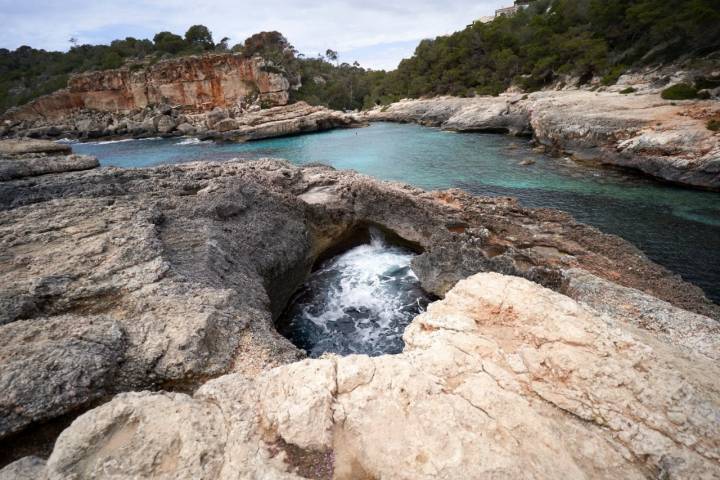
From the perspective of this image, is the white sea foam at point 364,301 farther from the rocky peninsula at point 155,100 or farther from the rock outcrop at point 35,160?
the rocky peninsula at point 155,100

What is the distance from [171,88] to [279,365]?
80523 mm

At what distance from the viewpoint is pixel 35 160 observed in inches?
482

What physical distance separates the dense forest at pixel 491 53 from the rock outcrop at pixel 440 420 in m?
38.2

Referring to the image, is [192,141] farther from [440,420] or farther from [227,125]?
[440,420]

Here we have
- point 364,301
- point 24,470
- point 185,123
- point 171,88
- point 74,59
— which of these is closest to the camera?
point 24,470

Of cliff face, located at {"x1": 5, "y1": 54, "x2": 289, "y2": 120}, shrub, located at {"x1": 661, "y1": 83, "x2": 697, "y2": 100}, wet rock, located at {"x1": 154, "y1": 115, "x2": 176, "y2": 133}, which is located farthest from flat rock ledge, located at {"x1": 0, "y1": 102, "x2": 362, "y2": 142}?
shrub, located at {"x1": 661, "y1": 83, "x2": 697, "y2": 100}

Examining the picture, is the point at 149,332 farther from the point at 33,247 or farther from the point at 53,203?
the point at 53,203

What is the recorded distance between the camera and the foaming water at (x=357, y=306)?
9245 millimetres

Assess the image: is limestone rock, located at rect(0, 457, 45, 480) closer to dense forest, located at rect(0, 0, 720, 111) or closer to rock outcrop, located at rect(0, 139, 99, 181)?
rock outcrop, located at rect(0, 139, 99, 181)

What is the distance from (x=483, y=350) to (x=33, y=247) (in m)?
9.00

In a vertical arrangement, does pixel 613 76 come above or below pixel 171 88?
below

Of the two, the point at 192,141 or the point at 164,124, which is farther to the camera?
the point at 164,124

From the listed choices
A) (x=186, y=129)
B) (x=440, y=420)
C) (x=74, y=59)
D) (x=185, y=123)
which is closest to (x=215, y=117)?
(x=186, y=129)

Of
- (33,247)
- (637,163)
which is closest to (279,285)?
(33,247)
